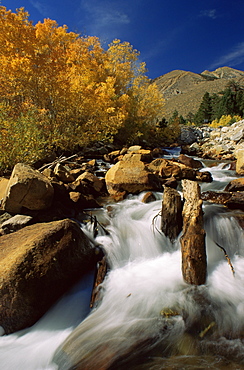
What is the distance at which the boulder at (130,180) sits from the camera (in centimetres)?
641

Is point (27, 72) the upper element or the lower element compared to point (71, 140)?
upper

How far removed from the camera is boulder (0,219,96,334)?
8.11 ft

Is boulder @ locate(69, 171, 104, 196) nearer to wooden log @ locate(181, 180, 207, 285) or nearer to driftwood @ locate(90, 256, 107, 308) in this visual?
driftwood @ locate(90, 256, 107, 308)

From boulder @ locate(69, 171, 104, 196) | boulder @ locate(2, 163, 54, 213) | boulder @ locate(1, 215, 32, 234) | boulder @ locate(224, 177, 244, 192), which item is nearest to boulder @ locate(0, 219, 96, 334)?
boulder @ locate(1, 215, 32, 234)

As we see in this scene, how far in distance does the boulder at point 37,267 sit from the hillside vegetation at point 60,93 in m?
4.37

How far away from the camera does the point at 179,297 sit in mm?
2826

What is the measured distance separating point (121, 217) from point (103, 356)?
310 centimetres

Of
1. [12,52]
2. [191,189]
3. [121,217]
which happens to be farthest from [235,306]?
[12,52]

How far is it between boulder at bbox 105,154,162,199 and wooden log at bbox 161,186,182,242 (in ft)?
8.14

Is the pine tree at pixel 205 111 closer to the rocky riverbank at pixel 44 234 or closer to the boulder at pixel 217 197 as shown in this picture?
the boulder at pixel 217 197

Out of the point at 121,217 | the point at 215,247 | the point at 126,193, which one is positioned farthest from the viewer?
the point at 126,193

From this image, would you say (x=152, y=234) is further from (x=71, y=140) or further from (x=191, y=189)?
(x=71, y=140)

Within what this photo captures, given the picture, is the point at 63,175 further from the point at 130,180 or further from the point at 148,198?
the point at 148,198

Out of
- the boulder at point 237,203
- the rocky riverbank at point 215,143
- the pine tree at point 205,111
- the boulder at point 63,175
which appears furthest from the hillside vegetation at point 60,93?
the pine tree at point 205,111
